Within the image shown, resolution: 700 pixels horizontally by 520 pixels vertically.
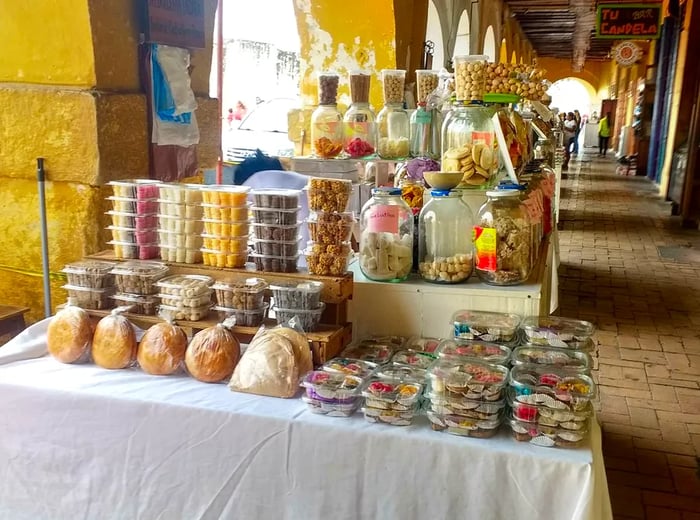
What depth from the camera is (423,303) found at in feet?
6.73

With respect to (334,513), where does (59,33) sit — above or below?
A: above

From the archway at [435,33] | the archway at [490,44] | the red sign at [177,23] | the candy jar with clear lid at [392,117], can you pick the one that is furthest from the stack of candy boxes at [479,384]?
the archway at [490,44]

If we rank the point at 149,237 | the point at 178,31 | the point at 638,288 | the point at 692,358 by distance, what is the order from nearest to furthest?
the point at 149,237 → the point at 178,31 → the point at 692,358 → the point at 638,288

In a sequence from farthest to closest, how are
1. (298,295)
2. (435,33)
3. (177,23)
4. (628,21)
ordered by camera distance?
(628,21) < (435,33) < (177,23) < (298,295)

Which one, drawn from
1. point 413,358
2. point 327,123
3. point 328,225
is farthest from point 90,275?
point 327,123

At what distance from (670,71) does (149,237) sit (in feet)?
41.1

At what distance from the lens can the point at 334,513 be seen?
1.57 meters

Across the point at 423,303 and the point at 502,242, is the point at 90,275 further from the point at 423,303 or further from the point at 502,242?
the point at 502,242

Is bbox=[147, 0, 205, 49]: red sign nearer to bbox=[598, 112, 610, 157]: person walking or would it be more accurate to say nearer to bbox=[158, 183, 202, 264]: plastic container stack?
bbox=[158, 183, 202, 264]: plastic container stack

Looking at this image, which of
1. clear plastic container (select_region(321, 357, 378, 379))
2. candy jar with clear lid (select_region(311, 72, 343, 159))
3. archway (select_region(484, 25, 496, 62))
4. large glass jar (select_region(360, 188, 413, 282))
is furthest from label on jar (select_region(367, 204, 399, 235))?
archway (select_region(484, 25, 496, 62))

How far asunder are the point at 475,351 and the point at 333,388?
0.42 m

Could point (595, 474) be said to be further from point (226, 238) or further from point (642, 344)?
point (642, 344)

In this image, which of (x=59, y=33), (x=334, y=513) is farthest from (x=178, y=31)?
(x=334, y=513)

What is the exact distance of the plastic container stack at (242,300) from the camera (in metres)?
1.89
